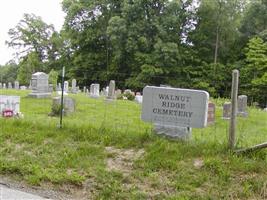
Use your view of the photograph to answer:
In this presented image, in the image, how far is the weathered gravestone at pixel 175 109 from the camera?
640 centimetres

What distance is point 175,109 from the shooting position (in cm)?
655

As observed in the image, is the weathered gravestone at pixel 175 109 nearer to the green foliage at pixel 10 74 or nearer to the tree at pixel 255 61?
the tree at pixel 255 61

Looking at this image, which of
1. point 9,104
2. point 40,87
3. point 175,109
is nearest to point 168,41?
point 40,87

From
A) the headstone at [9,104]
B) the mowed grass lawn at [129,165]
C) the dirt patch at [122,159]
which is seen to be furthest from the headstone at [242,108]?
the dirt patch at [122,159]

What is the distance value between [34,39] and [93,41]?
16.0m

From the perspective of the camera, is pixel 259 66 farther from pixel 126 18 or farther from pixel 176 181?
pixel 176 181

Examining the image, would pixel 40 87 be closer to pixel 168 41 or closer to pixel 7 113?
pixel 7 113

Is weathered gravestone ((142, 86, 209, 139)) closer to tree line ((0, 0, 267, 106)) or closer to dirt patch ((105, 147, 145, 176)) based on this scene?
dirt patch ((105, 147, 145, 176))

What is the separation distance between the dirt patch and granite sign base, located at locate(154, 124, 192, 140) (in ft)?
2.19

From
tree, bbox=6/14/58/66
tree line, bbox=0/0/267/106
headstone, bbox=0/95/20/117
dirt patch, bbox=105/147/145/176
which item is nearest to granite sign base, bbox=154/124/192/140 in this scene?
dirt patch, bbox=105/147/145/176

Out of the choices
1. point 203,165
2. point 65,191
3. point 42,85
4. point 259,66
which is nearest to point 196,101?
point 203,165

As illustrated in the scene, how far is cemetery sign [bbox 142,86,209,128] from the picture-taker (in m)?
6.39

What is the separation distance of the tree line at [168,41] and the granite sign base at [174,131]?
31.4 metres

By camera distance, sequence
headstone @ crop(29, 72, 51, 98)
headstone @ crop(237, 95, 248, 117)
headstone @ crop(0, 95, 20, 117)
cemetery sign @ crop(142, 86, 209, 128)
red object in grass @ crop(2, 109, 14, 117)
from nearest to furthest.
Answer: cemetery sign @ crop(142, 86, 209, 128), red object in grass @ crop(2, 109, 14, 117), headstone @ crop(0, 95, 20, 117), headstone @ crop(237, 95, 248, 117), headstone @ crop(29, 72, 51, 98)
